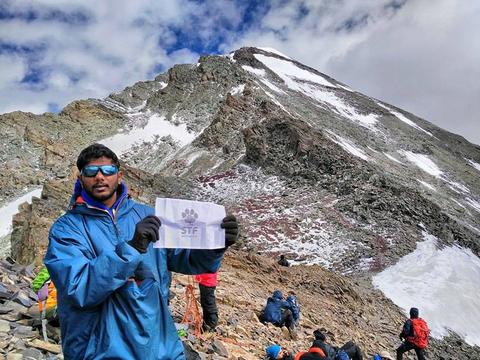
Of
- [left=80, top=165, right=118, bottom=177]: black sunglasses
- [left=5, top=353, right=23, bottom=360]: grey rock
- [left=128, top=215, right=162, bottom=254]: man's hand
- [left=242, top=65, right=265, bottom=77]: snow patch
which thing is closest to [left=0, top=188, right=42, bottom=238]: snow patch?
[left=5, top=353, right=23, bottom=360]: grey rock

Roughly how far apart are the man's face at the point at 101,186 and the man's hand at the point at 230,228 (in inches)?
29.8

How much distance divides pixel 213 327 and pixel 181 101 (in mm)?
47723

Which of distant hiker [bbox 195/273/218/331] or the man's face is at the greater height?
the man's face

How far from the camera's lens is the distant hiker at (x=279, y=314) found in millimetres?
10070

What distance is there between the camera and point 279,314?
397 inches

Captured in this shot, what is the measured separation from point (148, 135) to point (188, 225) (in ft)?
153

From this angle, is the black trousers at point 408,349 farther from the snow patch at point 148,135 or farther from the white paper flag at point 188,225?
the snow patch at point 148,135

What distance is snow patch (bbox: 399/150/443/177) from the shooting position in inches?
1900

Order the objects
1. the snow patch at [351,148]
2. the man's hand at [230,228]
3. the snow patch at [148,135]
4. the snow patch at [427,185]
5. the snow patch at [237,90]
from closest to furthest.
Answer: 1. the man's hand at [230,228]
2. the snow patch at [351,148]
3. the snow patch at [427,185]
4. the snow patch at [148,135]
5. the snow patch at [237,90]

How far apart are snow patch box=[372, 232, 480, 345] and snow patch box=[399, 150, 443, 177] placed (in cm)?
2748

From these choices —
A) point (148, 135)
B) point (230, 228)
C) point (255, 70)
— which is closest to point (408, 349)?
point (230, 228)

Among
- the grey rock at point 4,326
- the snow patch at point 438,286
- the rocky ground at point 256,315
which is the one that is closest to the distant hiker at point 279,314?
the rocky ground at point 256,315

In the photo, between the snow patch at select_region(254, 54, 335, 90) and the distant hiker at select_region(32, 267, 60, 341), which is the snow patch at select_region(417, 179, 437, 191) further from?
the distant hiker at select_region(32, 267, 60, 341)

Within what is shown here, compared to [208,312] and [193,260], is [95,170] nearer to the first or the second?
[193,260]
